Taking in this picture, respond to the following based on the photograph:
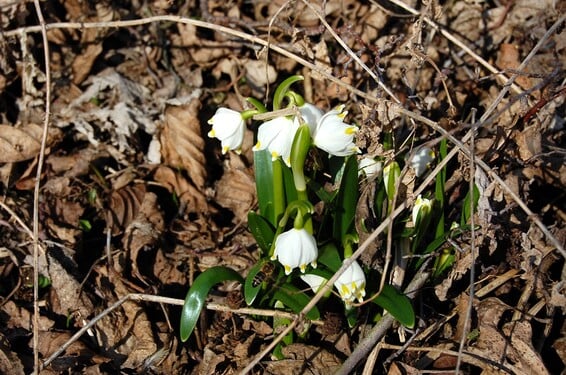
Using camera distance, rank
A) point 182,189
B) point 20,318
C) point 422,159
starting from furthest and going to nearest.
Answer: point 182,189
point 20,318
point 422,159

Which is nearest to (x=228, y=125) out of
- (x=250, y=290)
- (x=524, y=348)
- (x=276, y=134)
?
(x=276, y=134)

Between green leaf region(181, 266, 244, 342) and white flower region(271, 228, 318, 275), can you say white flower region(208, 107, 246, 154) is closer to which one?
white flower region(271, 228, 318, 275)

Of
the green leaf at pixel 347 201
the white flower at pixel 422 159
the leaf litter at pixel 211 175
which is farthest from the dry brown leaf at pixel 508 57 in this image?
the green leaf at pixel 347 201

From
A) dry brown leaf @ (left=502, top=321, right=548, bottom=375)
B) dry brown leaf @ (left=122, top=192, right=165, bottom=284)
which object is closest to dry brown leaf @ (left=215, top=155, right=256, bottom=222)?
dry brown leaf @ (left=122, top=192, right=165, bottom=284)

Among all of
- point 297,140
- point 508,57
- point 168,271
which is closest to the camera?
point 297,140

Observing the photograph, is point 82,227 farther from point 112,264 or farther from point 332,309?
point 332,309

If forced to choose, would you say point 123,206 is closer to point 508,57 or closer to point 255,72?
point 255,72
